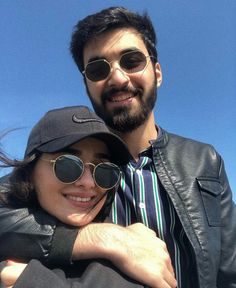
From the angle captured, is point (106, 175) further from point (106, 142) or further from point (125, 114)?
point (125, 114)

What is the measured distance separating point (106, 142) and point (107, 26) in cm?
172

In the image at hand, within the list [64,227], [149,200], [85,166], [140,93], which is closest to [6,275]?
[64,227]

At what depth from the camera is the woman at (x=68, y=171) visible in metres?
2.18

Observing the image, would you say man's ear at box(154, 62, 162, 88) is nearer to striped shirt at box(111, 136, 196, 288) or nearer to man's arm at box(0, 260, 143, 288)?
striped shirt at box(111, 136, 196, 288)

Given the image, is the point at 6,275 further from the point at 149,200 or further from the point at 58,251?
the point at 149,200

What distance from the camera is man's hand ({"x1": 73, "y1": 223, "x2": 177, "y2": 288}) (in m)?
2.01

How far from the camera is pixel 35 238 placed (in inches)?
83.7

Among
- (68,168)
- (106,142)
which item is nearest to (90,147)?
(106,142)

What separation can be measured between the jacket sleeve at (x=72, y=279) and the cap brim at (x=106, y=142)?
0.65 meters

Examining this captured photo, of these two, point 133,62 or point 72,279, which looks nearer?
point 72,279

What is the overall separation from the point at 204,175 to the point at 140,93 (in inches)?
36.8

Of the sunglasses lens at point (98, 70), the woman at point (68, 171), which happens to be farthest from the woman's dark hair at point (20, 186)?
the sunglasses lens at point (98, 70)

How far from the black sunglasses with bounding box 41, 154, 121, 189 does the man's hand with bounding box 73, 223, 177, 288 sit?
27 cm

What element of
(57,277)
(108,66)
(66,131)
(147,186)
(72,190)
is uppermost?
(108,66)
